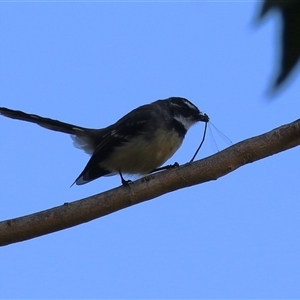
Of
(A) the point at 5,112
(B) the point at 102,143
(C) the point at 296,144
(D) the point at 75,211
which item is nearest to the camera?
(C) the point at 296,144

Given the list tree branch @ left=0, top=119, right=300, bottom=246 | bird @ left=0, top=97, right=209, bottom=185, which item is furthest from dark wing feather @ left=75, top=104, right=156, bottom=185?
tree branch @ left=0, top=119, right=300, bottom=246

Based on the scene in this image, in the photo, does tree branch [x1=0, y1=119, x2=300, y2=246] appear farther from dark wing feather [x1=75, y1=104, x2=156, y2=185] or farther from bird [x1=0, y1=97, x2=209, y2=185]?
dark wing feather [x1=75, y1=104, x2=156, y2=185]

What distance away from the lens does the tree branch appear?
2939mm

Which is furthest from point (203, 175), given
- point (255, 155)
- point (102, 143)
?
point (102, 143)

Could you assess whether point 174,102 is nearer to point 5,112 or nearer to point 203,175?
point 5,112

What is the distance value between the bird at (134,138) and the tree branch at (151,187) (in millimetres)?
2057

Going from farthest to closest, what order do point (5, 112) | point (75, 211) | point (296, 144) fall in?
point (5, 112)
point (75, 211)
point (296, 144)

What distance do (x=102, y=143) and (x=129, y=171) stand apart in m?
0.50

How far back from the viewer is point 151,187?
3.26 metres

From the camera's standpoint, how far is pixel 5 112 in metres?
5.19

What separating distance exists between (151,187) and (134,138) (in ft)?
7.56

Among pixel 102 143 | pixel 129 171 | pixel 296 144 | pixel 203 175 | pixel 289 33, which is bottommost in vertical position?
pixel 289 33

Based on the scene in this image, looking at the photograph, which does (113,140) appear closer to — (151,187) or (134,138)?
(134,138)

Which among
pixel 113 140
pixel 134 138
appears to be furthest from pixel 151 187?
pixel 113 140
